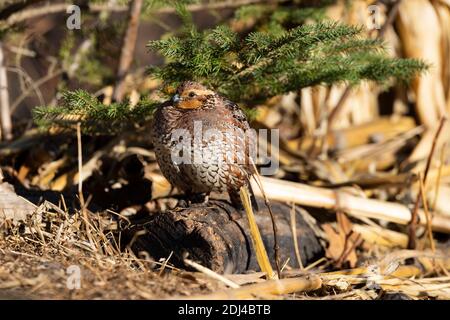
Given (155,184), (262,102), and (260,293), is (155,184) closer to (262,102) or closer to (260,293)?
(262,102)

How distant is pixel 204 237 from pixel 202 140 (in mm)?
585

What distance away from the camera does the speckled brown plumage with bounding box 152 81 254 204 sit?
4.14 m

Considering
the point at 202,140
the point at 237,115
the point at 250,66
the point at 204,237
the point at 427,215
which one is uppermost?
the point at 250,66

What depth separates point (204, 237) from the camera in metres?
3.90

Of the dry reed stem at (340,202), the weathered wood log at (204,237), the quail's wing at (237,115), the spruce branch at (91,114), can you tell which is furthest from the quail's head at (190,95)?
the dry reed stem at (340,202)

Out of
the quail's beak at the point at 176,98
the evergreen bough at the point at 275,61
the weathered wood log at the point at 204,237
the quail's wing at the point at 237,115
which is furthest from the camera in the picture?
the quail's wing at the point at 237,115

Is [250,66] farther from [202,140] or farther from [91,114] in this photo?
[91,114]

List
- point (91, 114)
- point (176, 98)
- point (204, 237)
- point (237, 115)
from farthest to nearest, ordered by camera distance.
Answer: point (237, 115)
point (91, 114)
point (176, 98)
point (204, 237)

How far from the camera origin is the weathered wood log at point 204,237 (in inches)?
154

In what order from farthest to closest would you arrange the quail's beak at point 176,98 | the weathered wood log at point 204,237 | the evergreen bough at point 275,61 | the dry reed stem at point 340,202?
the dry reed stem at point 340,202 < the quail's beak at point 176,98 < the evergreen bough at point 275,61 < the weathered wood log at point 204,237

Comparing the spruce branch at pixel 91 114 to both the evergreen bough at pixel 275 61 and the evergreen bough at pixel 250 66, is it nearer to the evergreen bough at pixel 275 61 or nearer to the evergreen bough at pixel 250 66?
the evergreen bough at pixel 250 66

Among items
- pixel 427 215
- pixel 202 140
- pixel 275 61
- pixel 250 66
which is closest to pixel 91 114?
pixel 202 140

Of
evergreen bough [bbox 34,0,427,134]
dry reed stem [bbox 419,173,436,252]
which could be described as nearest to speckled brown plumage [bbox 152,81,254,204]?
evergreen bough [bbox 34,0,427,134]

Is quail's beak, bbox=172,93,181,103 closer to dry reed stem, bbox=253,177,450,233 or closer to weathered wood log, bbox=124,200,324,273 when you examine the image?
weathered wood log, bbox=124,200,324,273
